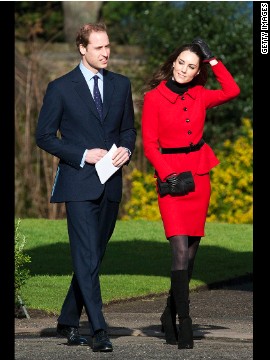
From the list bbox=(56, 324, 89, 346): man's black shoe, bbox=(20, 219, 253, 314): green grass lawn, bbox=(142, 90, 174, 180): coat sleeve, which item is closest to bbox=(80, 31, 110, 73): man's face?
bbox=(142, 90, 174, 180): coat sleeve

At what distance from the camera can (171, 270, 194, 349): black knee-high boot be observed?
25.7 ft

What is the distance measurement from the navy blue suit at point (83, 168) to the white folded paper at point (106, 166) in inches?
2.2

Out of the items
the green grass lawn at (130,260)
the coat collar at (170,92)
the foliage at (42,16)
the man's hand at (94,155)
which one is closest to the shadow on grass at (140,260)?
the green grass lawn at (130,260)

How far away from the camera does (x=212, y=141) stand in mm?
21219

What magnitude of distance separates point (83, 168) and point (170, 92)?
2.62 ft

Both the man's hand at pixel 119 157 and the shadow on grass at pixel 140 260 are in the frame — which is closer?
the man's hand at pixel 119 157

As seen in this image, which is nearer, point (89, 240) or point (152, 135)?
point (89, 240)

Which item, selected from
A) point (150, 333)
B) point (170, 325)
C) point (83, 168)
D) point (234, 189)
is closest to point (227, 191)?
point (234, 189)

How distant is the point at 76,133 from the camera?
7945 mm

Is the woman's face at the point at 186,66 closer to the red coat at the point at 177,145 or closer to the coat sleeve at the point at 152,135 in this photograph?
the red coat at the point at 177,145

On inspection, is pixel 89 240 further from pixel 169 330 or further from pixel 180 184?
pixel 169 330

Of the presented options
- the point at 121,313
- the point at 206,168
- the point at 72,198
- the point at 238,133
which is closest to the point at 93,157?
the point at 72,198

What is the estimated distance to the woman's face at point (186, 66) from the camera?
8117mm
